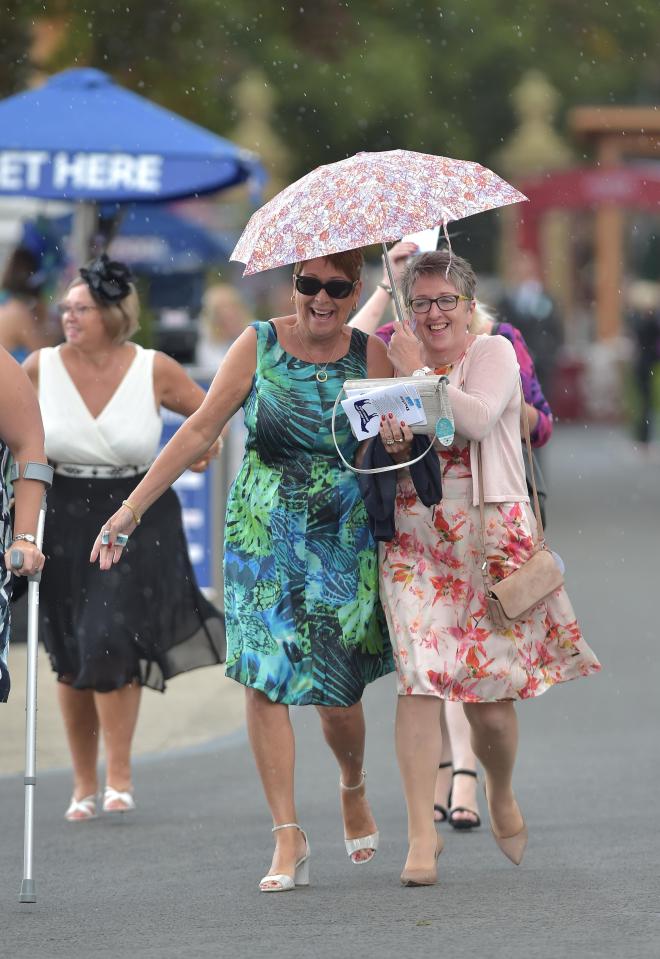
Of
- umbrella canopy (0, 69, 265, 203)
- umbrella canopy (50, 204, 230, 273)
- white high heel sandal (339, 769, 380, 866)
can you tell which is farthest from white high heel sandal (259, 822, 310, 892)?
umbrella canopy (50, 204, 230, 273)

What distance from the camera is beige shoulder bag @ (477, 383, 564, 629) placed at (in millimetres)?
6105

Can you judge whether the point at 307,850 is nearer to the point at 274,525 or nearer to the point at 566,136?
the point at 274,525

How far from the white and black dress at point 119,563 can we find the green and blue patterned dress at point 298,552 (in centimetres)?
145

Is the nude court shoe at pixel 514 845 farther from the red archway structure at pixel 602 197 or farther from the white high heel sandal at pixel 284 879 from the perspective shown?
the red archway structure at pixel 602 197

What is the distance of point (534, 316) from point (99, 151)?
319 inches

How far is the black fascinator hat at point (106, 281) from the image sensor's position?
7.76 m

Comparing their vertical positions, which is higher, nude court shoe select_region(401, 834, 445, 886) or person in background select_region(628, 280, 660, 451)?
person in background select_region(628, 280, 660, 451)

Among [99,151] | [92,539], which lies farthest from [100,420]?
[99,151]

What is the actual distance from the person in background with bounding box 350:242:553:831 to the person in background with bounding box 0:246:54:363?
3.07m

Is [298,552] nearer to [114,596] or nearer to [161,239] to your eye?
[114,596]

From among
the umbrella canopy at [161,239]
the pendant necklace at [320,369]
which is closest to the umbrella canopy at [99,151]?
the umbrella canopy at [161,239]

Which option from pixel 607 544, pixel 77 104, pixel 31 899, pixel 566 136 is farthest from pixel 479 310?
pixel 566 136

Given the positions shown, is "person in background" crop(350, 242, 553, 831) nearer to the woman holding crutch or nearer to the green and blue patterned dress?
the green and blue patterned dress

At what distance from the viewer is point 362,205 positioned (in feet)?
19.8
